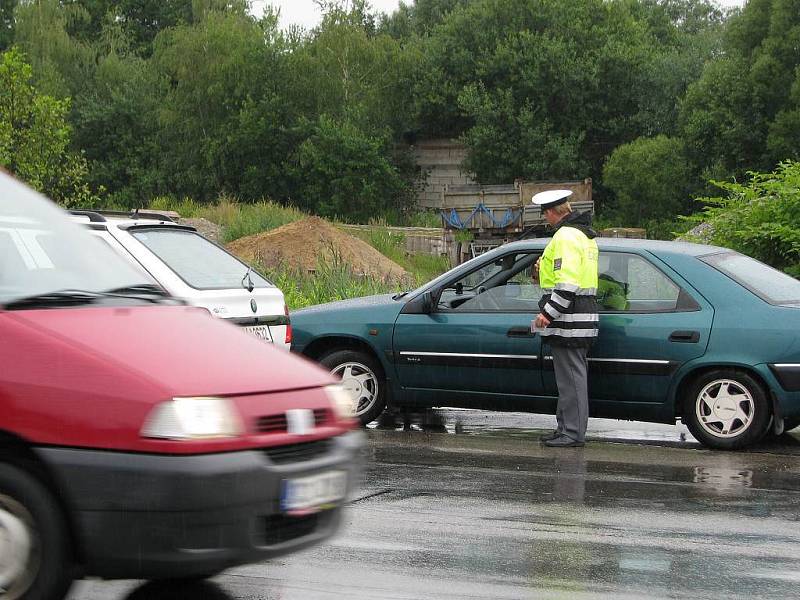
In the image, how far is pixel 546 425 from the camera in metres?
10.7

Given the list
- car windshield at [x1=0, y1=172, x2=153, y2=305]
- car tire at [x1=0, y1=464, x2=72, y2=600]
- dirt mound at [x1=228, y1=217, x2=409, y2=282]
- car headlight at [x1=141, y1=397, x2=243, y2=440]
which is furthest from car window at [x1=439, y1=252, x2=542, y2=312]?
dirt mound at [x1=228, y1=217, x2=409, y2=282]

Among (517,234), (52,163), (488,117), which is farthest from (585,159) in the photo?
(52,163)

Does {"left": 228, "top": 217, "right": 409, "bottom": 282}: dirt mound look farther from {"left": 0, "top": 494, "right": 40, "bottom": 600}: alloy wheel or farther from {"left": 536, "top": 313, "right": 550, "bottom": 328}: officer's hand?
{"left": 0, "top": 494, "right": 40, "bottom": 600}: alloy wheel

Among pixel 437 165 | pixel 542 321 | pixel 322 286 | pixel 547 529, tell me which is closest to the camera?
pixel 547 529

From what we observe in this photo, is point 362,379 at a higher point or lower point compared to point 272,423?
lower

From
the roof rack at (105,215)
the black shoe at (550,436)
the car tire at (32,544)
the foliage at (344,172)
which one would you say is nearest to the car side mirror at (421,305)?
the black shoe at (550,436)

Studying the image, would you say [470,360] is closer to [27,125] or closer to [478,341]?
[478,341]

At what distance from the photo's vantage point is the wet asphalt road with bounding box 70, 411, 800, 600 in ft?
16.8

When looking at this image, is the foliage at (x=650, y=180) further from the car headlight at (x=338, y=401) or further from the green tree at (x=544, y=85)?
the car headlight at (x=338, y=401)

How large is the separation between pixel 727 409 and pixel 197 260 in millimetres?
4237

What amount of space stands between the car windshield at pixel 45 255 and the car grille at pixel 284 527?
1225 mm

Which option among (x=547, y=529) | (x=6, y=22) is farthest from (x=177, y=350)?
(x=6, y=22)

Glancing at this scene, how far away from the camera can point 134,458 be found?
4223 millimetres

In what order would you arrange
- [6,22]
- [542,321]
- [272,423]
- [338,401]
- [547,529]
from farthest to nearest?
[6,22] < [542,321] < [547,529] < [338,401] < [272,423]
